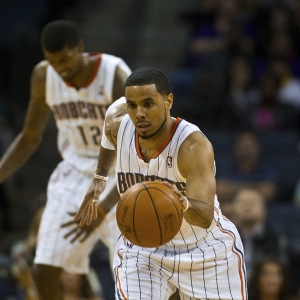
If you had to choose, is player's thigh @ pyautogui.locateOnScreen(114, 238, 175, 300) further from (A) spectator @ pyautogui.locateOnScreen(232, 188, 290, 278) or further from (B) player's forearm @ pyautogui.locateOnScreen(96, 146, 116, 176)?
(A) spectator @ pyautogui.locateOnScreen(232, 188, 290, 278)

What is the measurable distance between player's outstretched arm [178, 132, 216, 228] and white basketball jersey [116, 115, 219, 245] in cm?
7

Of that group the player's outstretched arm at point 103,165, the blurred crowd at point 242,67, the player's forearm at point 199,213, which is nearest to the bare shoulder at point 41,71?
the player's outstretched arm at point 103,165

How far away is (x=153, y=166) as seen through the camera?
4691 mm

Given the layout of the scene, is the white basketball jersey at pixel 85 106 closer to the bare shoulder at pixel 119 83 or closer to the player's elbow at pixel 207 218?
the bare shoulder at pixel 119 83

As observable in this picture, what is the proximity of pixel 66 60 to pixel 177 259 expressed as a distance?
2032 mm

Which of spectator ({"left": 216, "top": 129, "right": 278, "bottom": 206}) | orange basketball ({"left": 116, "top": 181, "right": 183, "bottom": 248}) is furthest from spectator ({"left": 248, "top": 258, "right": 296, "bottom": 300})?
orange basketball ({"left": 116, "top": 181, "right": 183, "bottom": 248})

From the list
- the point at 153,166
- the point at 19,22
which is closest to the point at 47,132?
the point at 19,22

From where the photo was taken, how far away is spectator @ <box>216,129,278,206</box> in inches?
364

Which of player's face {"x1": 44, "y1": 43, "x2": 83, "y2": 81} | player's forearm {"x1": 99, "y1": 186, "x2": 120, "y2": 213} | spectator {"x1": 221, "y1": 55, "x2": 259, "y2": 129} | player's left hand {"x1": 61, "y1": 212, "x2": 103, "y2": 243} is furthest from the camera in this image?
spectator {"x1": 221, "y1": 55, "x2": 259, "y2": 129}

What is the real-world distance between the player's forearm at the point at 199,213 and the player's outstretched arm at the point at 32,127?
8.27 ft

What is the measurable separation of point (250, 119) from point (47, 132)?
11.2ft

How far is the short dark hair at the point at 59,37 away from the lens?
588 cm

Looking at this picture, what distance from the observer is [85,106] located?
6238mm

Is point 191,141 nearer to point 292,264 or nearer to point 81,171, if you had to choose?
point 81,171
